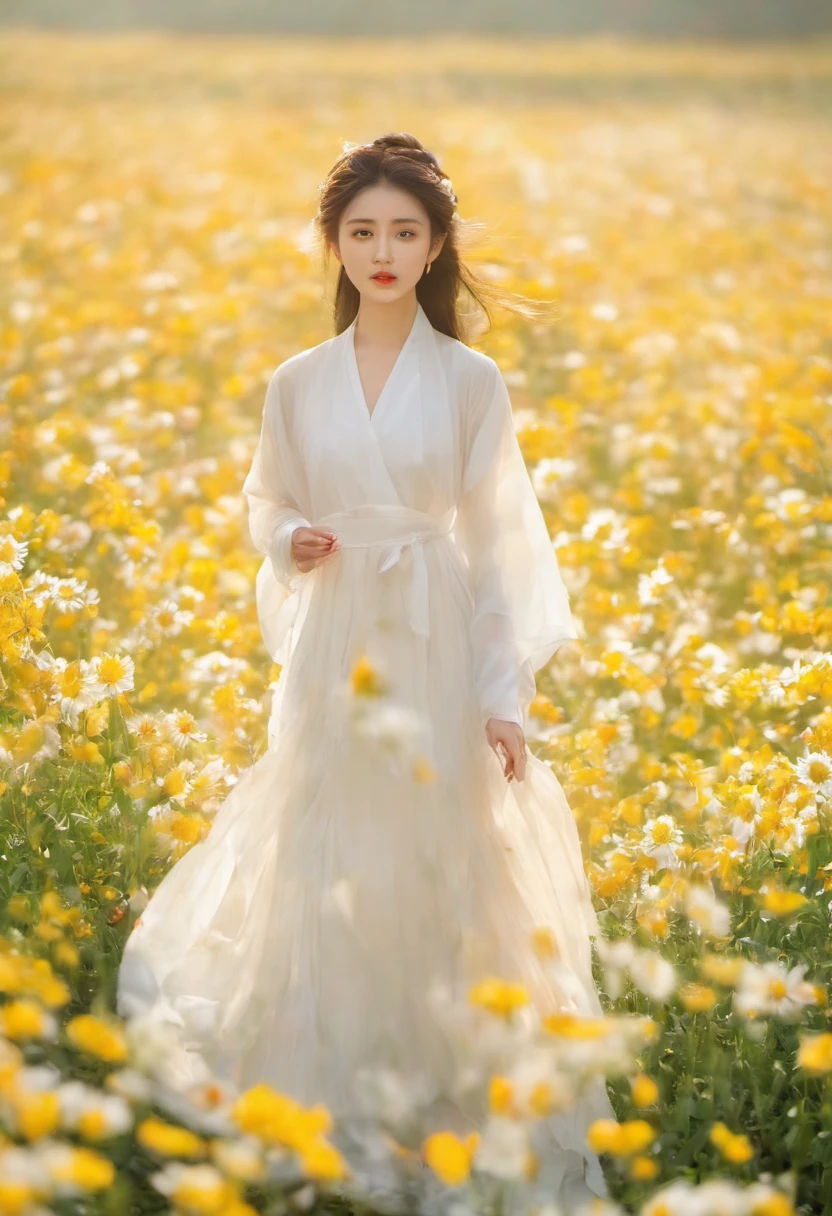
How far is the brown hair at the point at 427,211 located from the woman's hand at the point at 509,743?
0.90m

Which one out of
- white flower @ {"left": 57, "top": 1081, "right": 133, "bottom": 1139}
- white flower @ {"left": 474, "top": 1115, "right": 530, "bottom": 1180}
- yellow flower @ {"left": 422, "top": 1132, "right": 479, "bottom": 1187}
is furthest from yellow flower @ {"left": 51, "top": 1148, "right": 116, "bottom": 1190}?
white flower @ {"left": 474, "top": 1115, "right": 530, "bottom": 1180}

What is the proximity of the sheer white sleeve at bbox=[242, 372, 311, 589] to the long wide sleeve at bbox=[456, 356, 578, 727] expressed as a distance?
1.22 feet

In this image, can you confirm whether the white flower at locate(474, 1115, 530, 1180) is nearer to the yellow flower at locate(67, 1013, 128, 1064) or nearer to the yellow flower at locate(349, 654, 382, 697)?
the yellow flower at locate(67, 1013, 128, 1064)

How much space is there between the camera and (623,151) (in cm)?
1340

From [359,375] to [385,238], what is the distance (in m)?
0.28

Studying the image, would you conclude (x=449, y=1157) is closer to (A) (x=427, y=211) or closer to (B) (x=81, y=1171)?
(B) (x=81, y=1171)

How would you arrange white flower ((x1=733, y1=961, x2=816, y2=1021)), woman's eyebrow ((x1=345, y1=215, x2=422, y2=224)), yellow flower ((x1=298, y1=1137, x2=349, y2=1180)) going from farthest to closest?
woman's eyebrow ((x1=345, y1=215, x2=422, y2=224)), white flower ((x1=733, y1=961, x2=816, y2=1021)), yellow flower ((x1=298, y1=1137, x2=349, y2=1180))

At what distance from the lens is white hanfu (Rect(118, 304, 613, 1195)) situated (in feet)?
8.63

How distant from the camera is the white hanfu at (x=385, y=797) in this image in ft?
8.63

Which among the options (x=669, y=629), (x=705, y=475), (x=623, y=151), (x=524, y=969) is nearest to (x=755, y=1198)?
(x=524, y=969)

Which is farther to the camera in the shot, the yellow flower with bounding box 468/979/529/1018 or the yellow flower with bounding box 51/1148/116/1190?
the yellow flower with bounding box 468/979/529/1018

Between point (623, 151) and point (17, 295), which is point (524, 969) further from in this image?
point (623, 151)

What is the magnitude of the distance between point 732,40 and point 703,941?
65.8 feet

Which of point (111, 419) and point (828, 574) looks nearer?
point (828, 574)
